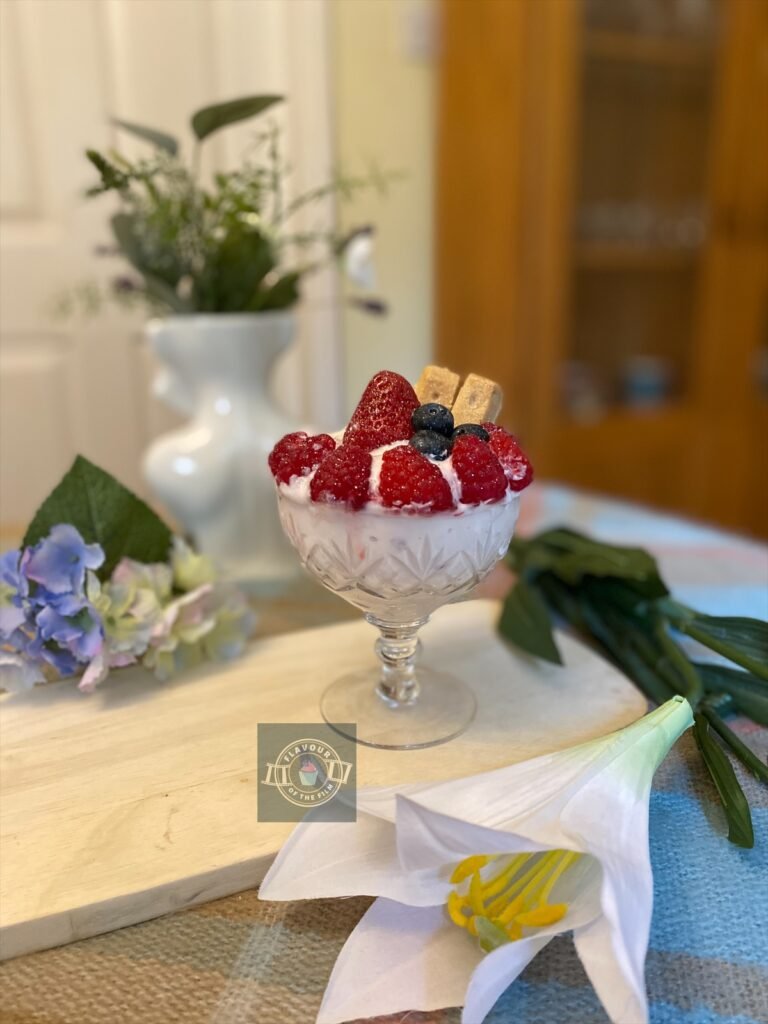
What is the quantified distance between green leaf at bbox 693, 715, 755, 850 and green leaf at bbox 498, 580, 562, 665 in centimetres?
14

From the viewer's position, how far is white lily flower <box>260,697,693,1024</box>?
35cm

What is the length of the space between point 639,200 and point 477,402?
4.87 feet

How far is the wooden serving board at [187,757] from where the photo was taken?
17.3 inches

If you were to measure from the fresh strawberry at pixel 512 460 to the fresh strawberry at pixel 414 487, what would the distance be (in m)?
0.06

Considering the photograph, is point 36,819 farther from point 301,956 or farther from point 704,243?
point 704,243

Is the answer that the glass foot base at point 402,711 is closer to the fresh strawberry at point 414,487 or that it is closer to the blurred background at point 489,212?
the fresh strawberry at point 414,487

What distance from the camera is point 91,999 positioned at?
0.39 m

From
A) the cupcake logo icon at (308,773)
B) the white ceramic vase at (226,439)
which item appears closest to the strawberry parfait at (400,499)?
the cupcake logo icon at (308,773)

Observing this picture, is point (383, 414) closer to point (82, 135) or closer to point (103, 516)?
point (103, 516)

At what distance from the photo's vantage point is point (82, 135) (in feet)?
3.15

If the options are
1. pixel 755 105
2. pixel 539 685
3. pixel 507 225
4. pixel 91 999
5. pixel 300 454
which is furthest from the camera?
pixel 755 105

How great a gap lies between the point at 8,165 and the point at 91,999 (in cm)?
76

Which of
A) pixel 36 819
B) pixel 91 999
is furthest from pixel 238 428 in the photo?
pixel 91 999

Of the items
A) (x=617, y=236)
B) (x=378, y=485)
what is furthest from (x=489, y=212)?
(x=378, y=485)
